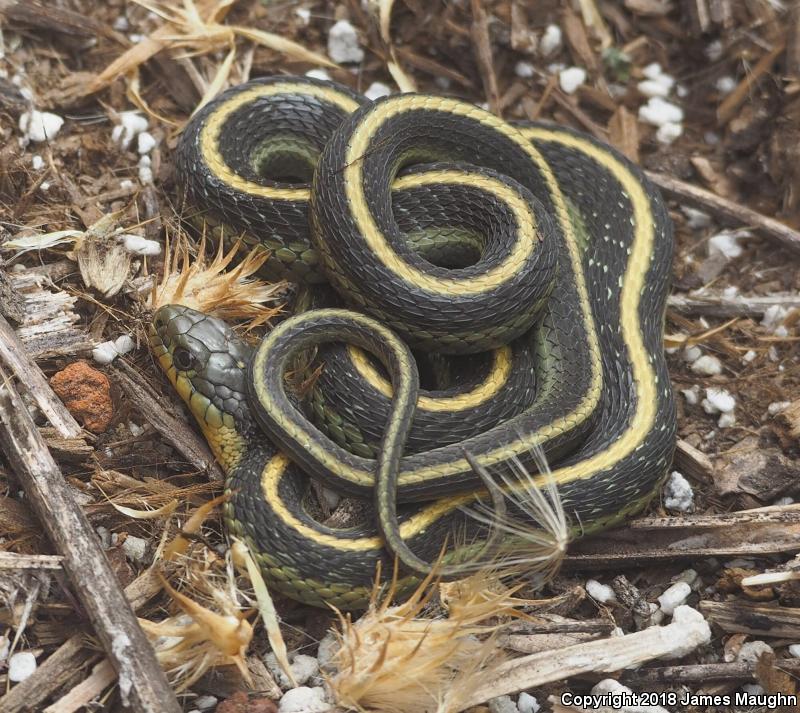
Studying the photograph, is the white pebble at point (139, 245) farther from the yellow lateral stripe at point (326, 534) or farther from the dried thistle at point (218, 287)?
the yellow lateral stripe at point (326, 534)

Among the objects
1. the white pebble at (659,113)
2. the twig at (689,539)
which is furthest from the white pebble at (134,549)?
the white pebble at (659,113)

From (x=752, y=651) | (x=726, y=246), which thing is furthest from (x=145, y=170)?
(x=752, y=651)

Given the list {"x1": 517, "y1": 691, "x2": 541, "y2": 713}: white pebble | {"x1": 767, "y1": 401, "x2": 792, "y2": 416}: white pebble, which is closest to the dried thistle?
{"x1": 517, "y1": 691, "x2": 541, "y2": 713}: white pebble

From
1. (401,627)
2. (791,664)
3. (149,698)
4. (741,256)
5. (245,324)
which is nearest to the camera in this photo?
(149,698)

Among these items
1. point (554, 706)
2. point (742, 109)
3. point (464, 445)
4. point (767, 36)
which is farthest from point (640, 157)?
point (554, 706)

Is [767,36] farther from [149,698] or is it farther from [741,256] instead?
[149,698]

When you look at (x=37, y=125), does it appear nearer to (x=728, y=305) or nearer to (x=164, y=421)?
(x=164, y=421)

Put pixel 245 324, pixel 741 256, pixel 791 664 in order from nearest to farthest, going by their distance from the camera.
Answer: pixel 791 664 < pixel 245 324 < pixel 741 256
